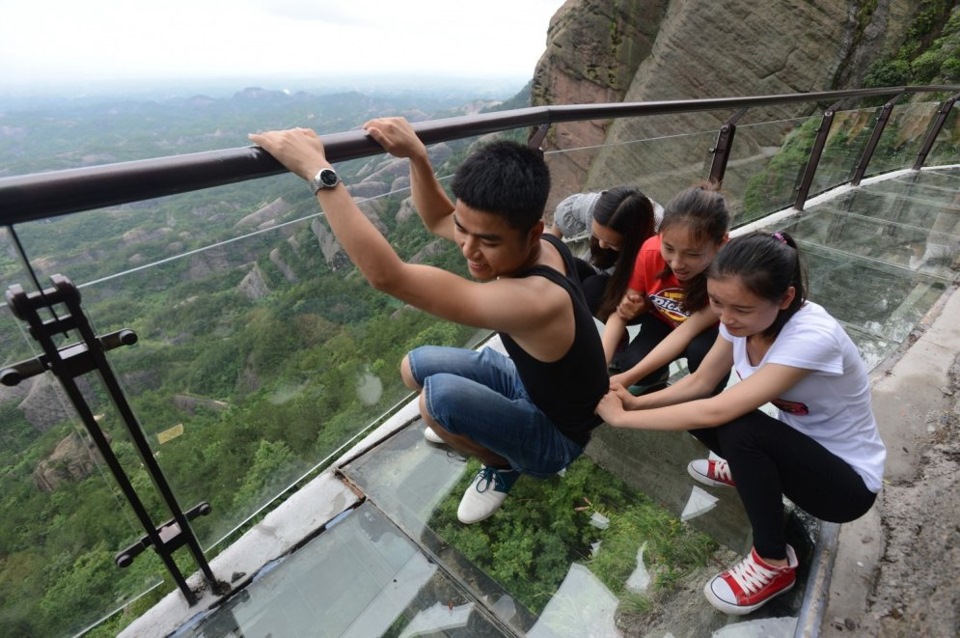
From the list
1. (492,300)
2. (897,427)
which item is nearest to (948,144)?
(897,427)

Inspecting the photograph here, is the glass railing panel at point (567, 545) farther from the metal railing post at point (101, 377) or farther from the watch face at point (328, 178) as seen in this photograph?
the watch face at point (328, 178)

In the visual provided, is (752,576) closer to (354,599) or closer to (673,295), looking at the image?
(673,295)

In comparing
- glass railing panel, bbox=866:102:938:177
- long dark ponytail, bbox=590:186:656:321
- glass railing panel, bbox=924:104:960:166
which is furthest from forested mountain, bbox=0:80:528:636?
glass railing panel, bbox=924:104:960:166

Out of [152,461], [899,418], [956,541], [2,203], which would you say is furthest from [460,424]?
[899,418]

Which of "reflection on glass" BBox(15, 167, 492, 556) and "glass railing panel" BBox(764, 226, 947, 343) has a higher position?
"reflection on glass" BBox(15, 167, 492, 556)

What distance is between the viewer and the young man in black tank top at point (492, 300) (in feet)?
3.54

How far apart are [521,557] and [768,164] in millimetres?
4045

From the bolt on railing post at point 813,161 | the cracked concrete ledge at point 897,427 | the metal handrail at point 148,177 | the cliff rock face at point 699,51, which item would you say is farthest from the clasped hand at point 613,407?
the cliff rock face at point 699,51

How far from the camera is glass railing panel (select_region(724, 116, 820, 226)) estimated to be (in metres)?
3.66

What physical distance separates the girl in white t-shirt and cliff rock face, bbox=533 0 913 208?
8.53 m

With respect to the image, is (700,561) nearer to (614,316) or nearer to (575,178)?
(614,316)

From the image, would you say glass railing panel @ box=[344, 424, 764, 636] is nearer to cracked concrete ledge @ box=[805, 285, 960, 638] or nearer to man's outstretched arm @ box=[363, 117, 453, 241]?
cracked concrete ledge @ box=[805, 285, 960, 638]

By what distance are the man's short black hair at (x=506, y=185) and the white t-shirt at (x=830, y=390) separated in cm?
82

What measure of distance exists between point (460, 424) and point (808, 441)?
1.03 meters
